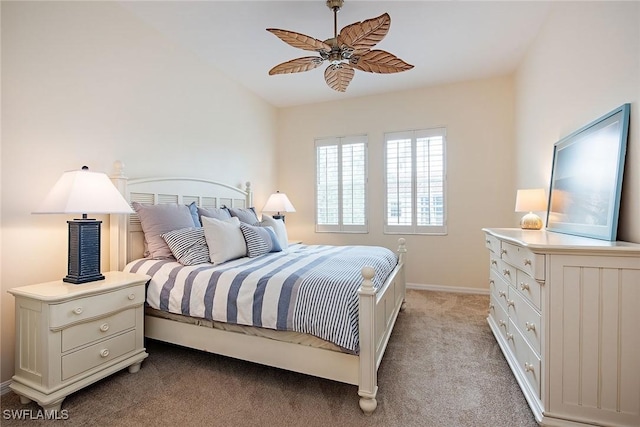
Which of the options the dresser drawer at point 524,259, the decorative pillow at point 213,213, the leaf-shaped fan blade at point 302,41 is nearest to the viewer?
the dresser drawer at point 524,259

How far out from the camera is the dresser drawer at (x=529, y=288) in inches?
63.9

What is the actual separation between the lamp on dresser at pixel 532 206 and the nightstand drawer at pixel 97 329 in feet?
10.4

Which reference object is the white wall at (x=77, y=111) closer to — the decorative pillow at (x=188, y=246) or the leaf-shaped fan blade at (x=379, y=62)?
the decorative pillow at (x=188, y=246)

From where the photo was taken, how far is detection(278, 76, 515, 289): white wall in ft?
12.7

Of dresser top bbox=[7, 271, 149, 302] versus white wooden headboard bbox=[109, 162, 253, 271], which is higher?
white wooden headboard bbox=[109, 162, 253, 271]

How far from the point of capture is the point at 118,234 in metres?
2.41

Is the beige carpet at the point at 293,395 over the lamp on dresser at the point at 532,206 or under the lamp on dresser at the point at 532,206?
under

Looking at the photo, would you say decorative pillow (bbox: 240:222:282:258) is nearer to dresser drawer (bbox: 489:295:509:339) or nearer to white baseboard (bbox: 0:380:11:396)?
white baseboard (bbox: 0:380:11:396)

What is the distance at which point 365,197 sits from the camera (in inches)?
177

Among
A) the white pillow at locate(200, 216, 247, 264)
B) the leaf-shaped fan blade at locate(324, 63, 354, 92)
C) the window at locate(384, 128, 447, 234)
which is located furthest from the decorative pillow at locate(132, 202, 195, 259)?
the window at locate(384, 128, 447, 234)

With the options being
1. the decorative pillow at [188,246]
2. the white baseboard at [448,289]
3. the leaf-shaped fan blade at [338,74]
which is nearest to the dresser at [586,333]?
the leaf-shaped fan blade at [338,74]

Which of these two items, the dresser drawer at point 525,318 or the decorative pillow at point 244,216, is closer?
the dresser drawer at point 525,318

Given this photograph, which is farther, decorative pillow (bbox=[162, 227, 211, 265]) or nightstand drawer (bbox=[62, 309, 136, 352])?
decorative pillow (bbox=[162, 227, 211, 265])

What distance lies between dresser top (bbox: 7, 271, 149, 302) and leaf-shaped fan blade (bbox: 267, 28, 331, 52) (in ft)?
6.48
